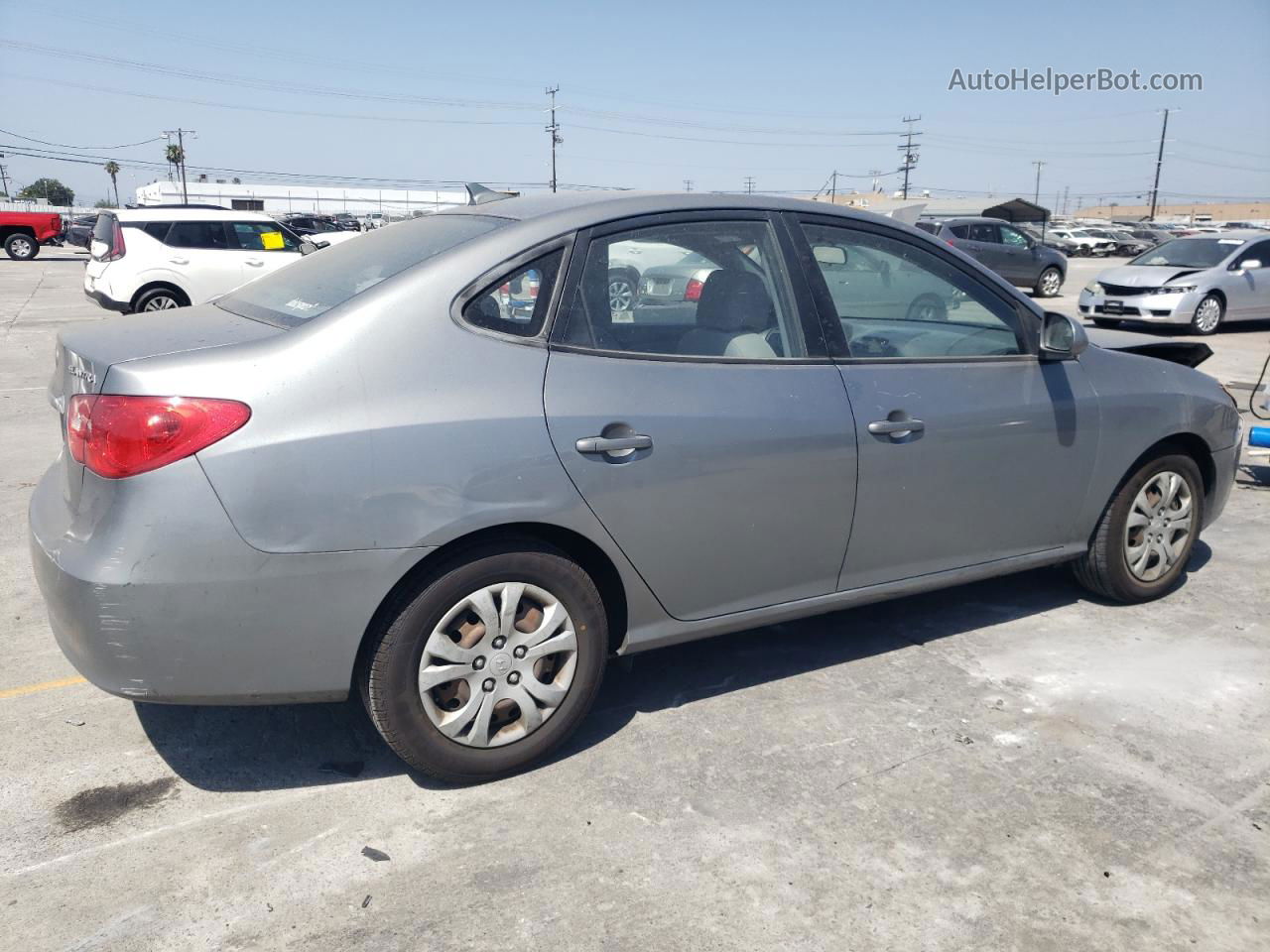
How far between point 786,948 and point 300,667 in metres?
1.42

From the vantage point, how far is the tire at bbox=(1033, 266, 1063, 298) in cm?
2286

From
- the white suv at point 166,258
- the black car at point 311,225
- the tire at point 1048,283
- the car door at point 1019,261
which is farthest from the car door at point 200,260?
the black car at point 311,225

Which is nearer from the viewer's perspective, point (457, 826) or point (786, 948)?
point (786, 948)

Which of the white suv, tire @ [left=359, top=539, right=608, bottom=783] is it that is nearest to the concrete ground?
tire @ [left=359, top=539, right=608, bottom=783]

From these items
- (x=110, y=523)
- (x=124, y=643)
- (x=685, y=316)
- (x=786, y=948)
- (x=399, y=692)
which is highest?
(x=685, y=316)

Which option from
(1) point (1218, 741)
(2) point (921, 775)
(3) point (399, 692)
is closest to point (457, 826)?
(3) point (399, 692)

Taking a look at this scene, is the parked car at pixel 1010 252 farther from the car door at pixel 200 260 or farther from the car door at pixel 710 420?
the car door at pixel 710 420

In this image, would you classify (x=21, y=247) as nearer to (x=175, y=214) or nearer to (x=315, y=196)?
(x=175, y=214)

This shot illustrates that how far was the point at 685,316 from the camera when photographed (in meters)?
3.45

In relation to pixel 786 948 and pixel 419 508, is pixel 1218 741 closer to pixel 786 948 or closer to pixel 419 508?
pixel 786 948

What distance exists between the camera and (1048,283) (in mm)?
23062

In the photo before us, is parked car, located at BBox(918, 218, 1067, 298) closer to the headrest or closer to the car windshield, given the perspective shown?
the car windshield

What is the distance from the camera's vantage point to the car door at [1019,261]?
2266 centimetres

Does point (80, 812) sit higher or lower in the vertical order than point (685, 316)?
lower
